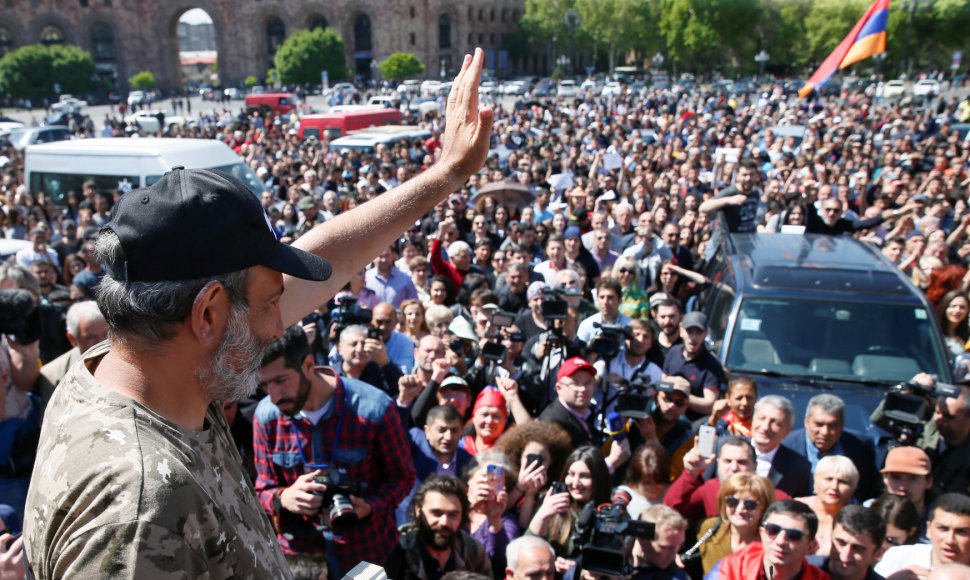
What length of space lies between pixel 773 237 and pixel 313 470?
4963mm

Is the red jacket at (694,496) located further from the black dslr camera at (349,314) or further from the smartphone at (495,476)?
the black dslr camera at (349,314)

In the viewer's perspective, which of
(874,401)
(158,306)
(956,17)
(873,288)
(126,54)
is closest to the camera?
(158,306)

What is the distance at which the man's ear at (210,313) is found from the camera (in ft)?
4.07

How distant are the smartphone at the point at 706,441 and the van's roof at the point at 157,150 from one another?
996cm

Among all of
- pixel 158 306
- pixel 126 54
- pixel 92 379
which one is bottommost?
pixel 92 379

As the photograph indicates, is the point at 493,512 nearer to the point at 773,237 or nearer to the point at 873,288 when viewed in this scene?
the point at 873,288

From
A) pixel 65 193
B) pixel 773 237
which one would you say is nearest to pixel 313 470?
pixel 773 237

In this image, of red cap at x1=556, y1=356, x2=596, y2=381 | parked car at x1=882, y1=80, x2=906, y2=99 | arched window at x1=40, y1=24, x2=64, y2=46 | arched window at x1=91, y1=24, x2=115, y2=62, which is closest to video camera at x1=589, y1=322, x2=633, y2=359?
red cap at x1=556, y1=356, x2=596, y2=381

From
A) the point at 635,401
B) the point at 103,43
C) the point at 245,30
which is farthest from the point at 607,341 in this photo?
→ the point at 103,43

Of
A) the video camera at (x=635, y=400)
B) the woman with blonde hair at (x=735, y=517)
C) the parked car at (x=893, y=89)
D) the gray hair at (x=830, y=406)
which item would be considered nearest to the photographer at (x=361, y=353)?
the video camera at (x=635, y=400)

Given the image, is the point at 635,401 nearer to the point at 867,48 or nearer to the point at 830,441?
the point at 830,441

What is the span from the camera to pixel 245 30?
70.2m

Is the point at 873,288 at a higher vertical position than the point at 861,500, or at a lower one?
higher

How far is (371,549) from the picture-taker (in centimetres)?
320
